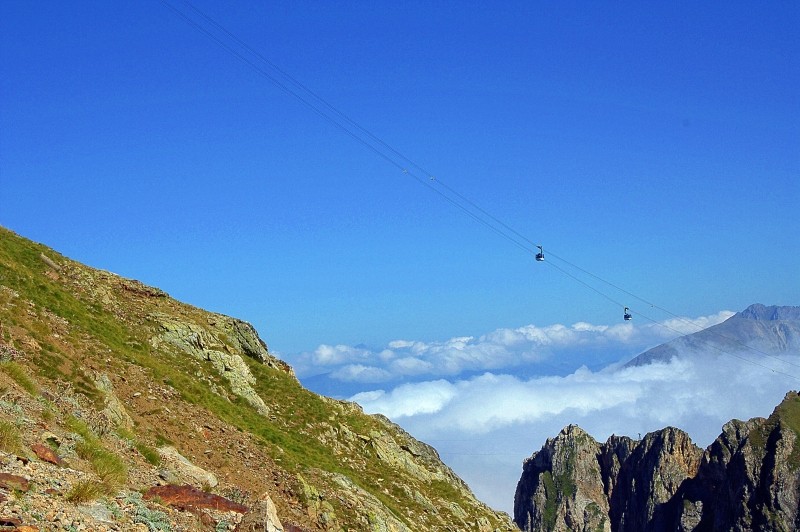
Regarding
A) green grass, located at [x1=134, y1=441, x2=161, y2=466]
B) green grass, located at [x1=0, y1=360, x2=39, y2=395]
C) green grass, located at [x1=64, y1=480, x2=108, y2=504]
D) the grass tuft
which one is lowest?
green grass, located at [x1=64, y1=480, x2=108, y2=504]

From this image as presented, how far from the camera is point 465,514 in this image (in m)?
45.3

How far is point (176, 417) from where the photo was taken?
107 feet

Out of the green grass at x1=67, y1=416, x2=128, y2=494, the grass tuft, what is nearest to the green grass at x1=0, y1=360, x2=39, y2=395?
the green grass at x1=67, y1=416, x2=128, y2=494

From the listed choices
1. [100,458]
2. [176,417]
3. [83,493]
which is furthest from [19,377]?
[83,493]

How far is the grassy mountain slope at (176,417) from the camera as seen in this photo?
20391mm

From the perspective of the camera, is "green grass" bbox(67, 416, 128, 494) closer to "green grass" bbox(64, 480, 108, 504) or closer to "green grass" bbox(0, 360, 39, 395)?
"green grass" bbox(64, 480, 108, 504)

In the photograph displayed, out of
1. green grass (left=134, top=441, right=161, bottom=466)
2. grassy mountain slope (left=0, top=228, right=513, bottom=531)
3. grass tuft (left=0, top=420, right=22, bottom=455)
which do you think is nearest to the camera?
grass tuft (left=0, top=420, right=22, bottom=455)

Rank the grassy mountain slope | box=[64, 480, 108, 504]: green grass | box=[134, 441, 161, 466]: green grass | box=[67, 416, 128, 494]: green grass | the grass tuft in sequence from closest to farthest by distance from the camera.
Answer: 1. box=[64, 480, 108, 504]: green grass
2. the grass tuft
3. box=[67, 416, 128, 494]: green grass
4. the grassy mountain slope
5. box=[134, 441, 161, 466]: green grass

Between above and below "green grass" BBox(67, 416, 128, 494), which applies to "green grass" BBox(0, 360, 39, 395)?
above

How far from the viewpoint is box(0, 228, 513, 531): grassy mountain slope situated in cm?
2039

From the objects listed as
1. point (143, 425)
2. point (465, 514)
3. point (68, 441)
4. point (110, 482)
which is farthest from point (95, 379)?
point (465, 514)

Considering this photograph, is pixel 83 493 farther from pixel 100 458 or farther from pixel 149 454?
pixel 149 454

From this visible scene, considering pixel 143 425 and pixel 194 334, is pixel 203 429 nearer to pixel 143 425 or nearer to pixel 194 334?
pixel 143 425

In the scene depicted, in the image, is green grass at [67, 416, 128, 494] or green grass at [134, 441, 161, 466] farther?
green grass at [134, 441, 161, 466]
